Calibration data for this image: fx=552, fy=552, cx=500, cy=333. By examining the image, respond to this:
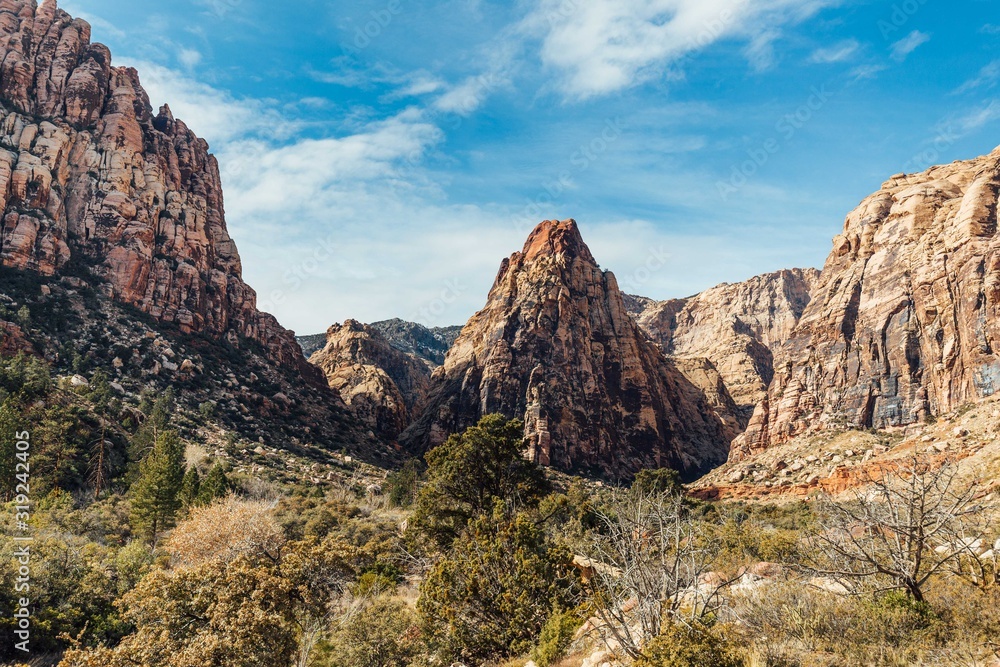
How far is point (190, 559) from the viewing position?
26547mm

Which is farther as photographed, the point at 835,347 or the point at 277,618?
the point at 835,347

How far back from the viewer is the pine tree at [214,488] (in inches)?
1564

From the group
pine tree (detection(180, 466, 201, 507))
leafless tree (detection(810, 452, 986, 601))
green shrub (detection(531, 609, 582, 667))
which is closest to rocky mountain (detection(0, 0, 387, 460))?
pine tree (detection(180, 466, 201, 507))

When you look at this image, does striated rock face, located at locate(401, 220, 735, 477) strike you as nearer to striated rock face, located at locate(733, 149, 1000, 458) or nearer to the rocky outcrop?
striated rock face, located at locate(733, 149, 1000, 458)

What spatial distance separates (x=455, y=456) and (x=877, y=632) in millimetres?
19357

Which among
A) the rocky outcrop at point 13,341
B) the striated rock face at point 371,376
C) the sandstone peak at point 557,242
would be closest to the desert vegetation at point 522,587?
the rocky outcrop at point 13,341

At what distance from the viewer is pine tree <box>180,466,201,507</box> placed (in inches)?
1604

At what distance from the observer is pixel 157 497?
38.4 m

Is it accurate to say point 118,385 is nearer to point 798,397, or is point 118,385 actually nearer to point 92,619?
point 92,619

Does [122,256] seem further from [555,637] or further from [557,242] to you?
[555,637]

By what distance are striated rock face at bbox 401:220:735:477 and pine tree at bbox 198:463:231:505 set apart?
62.9 m

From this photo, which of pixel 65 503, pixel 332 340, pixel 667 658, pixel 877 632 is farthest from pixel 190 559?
pixel 332 340

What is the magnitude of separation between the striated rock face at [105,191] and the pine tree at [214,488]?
177 ft

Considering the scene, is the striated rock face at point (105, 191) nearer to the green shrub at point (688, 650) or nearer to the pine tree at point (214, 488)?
the pine tree at point (214, 488)
